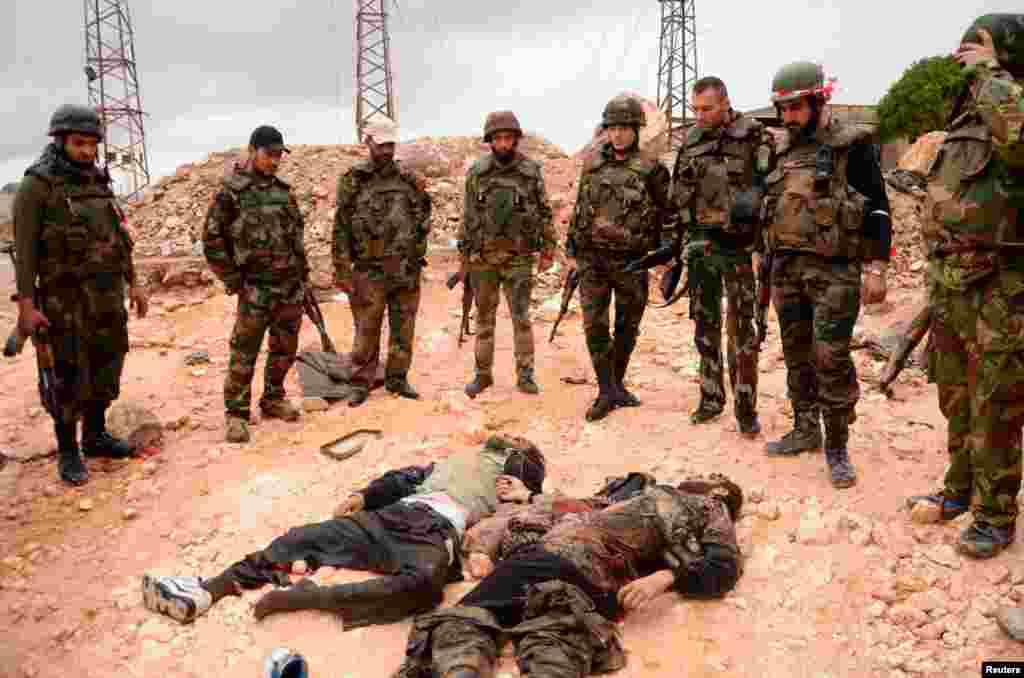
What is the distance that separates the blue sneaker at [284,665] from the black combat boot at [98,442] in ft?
10.7

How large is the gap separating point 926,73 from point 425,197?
25.2m

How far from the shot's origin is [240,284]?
6.34 metres

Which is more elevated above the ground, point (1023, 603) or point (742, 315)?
point (742, 315)

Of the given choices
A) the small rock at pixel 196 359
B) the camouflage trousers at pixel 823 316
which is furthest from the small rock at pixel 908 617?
the small rock at pixel 196 359

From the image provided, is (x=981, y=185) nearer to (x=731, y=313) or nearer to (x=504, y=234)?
(x=731, y=313)

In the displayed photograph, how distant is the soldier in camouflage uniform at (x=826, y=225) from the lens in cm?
459

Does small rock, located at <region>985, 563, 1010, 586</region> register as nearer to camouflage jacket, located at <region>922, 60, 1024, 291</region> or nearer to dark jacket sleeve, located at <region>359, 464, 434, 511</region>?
camouflage jacket, located at <region>922, 60, 1024, 291</region>

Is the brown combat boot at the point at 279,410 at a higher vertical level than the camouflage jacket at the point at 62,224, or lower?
lower

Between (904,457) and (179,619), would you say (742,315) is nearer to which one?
(904,457)

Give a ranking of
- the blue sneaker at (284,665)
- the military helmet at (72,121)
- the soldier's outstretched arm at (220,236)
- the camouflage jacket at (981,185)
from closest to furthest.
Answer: the blue sneaker at (284,665)
the camouflage jacket at (981,185)
the military helmet at (72,121)
the soldier's outstretched arm at (220,236)

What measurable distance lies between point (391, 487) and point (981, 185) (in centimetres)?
336

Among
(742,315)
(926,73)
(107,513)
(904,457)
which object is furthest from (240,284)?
(926,73)

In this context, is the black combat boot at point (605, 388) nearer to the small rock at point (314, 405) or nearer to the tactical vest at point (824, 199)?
the tactical vest at point (824, 199)

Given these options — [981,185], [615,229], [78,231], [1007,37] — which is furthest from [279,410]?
[1007,37]
